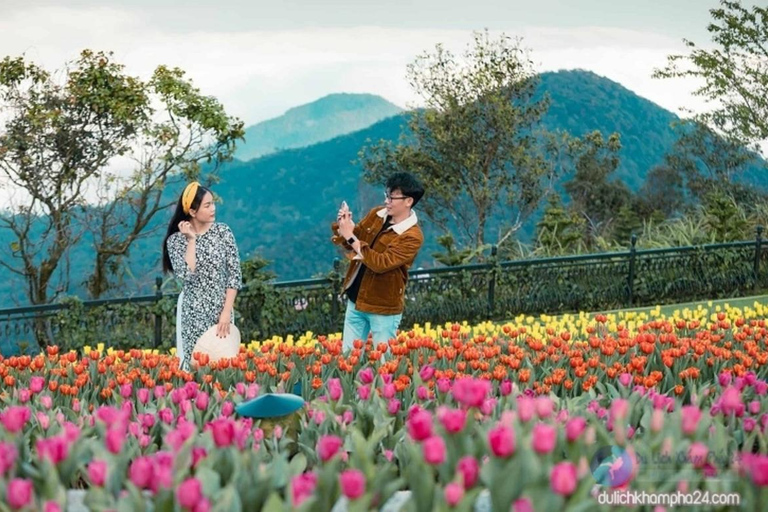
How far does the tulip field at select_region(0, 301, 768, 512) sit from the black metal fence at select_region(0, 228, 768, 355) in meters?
5.02

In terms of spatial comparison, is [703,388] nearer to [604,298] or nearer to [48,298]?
[604,298]

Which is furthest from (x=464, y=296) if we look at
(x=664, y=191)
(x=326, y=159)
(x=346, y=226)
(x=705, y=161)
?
(x=326, y=159)

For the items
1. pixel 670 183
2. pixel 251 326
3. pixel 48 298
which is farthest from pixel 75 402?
pixel 670 183

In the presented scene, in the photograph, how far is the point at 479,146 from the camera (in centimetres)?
2103

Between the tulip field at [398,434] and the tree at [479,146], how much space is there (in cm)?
1531

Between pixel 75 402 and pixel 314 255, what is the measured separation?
27878 mm

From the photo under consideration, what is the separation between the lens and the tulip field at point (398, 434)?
2.32 meters

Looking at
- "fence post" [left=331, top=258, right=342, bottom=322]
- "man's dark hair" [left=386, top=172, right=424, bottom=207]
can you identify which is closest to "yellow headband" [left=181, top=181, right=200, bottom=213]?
"man's dark hair" [left=386, top=172, right=424, bottom=207]

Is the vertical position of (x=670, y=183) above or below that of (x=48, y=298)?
above

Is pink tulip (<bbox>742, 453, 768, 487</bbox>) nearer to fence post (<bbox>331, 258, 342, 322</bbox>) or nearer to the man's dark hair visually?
the man's dark hair

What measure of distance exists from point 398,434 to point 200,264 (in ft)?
10.1

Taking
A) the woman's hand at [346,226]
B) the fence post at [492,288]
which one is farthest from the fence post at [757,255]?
the woman's hand at [346,226]

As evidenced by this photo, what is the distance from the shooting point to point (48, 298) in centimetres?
1417

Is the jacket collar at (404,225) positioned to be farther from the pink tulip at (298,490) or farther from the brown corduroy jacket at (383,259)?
the pink tulip at (298,490)
